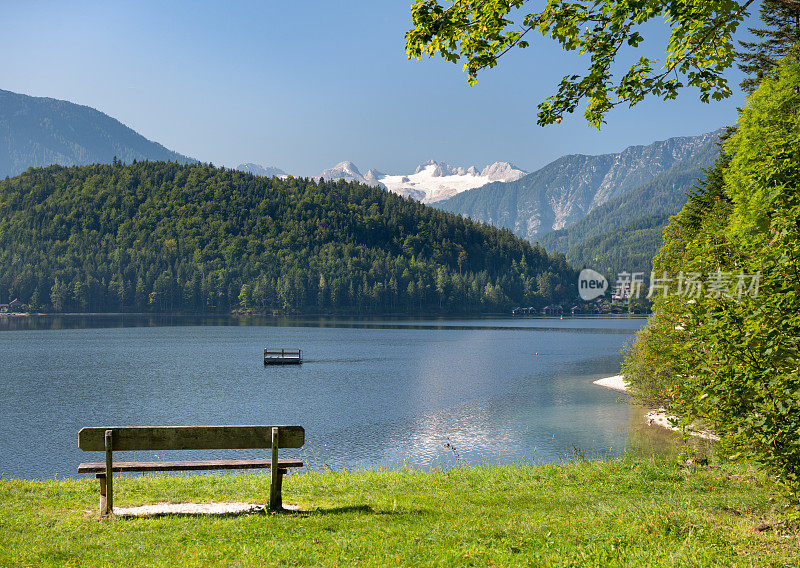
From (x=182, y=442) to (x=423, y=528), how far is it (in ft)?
14.6

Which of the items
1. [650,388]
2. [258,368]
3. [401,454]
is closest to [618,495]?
[401,454]

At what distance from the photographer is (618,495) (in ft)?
42.5

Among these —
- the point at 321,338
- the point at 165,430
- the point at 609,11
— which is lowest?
the point at 321,338

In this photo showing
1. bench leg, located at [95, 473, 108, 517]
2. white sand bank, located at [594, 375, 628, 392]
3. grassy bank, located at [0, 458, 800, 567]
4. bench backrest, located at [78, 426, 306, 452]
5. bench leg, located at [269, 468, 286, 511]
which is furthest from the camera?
white sand bank, located at [594, 375, 628, 392]

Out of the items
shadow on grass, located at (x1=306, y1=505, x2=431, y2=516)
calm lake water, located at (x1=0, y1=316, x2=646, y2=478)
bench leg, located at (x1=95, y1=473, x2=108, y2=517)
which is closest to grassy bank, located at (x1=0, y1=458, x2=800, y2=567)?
shadow on grass, located at (x1=306, y1=505, x2=431, y2=516)

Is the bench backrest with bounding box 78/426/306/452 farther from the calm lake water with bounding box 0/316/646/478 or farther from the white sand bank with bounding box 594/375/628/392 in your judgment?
the white sand bank with bounding box 594/375/628/392

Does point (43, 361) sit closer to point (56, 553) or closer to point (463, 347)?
point (463, 347)

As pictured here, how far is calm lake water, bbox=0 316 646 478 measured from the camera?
31.9m

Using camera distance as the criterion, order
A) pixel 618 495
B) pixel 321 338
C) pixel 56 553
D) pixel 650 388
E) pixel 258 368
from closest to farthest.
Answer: pixel 56 553 → pixel 618 495 → pixel 650 388 → pixel 258 368 → pixel 321 338

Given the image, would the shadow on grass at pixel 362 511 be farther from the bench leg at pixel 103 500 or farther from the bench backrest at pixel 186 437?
the bench leg at pixel 103 500

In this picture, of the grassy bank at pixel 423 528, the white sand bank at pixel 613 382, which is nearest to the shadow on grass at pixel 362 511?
the grassy bank at pixel 423 528

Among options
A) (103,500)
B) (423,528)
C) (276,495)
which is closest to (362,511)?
(276,495)

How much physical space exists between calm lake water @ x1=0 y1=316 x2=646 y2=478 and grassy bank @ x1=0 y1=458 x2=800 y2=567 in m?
13.1

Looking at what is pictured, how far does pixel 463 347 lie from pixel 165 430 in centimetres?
9123
